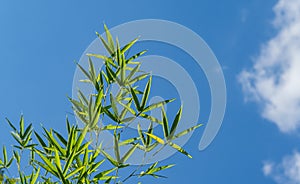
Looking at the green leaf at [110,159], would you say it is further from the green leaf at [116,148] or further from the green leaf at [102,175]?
the green leaf at [102,175]

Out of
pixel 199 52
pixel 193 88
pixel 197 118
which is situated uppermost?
pixel 199 52

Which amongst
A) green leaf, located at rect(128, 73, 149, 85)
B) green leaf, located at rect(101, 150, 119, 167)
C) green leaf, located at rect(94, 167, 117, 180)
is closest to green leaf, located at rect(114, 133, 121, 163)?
green leaf, located at rect(101, 150, 119, 167)

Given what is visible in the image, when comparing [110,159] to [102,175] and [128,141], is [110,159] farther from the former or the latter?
[102,175]

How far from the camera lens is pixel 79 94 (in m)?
3.09

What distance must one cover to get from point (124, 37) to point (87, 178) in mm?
1442

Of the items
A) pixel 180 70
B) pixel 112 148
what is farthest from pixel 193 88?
pixel 112 148

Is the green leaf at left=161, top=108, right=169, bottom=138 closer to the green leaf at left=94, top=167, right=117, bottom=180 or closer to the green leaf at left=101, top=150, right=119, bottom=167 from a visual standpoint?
the green leaf at left=101, top=150, right=119, bottom=167

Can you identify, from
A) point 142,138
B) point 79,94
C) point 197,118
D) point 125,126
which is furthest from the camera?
point 197,118

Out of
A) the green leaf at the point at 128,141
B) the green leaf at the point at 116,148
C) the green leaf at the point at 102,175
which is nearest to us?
the green leaf at the point at 116,148

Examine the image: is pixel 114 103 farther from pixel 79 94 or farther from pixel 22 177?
pixel 22 177

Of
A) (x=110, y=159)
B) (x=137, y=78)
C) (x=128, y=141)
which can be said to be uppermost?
(x=137, y=78)

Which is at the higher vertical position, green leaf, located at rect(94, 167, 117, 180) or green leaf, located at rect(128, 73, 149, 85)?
green leaf, located at rect(128, 73, 149, 85)

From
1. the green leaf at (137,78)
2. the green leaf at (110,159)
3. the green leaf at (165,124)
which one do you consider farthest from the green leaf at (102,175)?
the green leaf at (137,78)

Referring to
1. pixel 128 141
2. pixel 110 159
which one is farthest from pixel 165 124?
pixel 110 159
